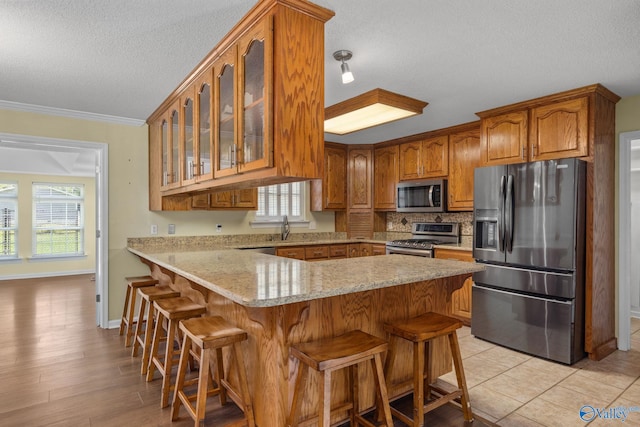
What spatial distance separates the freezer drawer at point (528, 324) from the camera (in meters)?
2.97

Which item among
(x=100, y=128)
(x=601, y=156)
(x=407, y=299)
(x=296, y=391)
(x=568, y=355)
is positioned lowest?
(x=568, y=355)

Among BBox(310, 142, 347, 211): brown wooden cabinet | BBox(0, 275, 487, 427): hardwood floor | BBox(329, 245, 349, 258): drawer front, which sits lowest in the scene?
BBox(0, 275, 487, 427): hardwood floor

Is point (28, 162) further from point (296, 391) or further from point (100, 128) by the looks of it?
point (296, 391)

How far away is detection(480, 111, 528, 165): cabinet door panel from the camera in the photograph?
3377 millimetres

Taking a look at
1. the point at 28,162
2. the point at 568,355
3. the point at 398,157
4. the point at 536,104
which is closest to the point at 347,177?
the point at 398,157

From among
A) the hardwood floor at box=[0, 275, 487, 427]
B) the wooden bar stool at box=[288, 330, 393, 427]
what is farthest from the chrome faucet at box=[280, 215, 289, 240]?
the wooden bar stool at box=[288, 330, 393, 427]

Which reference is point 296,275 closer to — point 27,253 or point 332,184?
point 332,184

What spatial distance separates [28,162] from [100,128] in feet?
14.5

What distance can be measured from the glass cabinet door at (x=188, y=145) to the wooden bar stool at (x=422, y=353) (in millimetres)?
1866

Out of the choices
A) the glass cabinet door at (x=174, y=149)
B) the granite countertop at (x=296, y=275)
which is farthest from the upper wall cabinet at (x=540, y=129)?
the glass cabinet door at (x=174, y=149)

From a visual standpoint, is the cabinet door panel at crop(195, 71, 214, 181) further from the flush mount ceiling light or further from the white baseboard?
the white baseboard

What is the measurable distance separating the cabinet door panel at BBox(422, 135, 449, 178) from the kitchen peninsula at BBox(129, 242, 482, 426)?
2255mm

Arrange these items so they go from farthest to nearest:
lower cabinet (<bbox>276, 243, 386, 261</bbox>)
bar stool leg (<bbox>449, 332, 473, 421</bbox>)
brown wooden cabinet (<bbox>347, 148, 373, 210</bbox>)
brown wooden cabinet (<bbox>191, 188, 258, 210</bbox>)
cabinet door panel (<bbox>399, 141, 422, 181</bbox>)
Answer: brown wooden cabinet (<bbox>347, 148, 373, 210</bbox>)
cabinet door panel (<bbox>399, 141, 422, 181</bbox>)
lower cabinet (<bbox>276, 243, 386, 261</bbox>)
brown wooden cabinet (<bbox>191, 188, 258, 210</bbox>)
bar stool leg (<bbox>449, 332, 473, 421</bbox>)

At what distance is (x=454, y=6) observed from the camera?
71.7 inches
